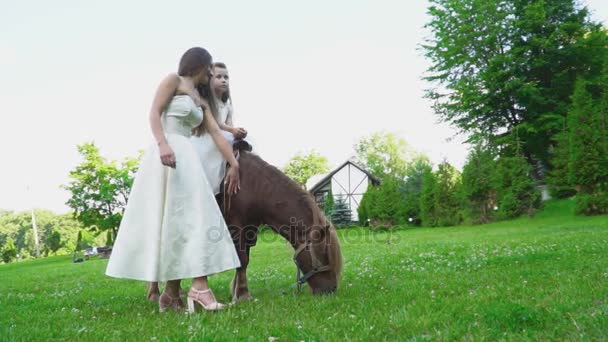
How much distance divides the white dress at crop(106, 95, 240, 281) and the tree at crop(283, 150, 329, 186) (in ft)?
317

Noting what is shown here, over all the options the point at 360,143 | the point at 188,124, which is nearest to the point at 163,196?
the point at 188,124

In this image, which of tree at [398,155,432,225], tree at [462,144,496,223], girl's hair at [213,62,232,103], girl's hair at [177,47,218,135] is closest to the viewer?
girl's hair at [177,47,218,135]

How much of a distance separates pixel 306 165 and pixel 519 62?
235 feet

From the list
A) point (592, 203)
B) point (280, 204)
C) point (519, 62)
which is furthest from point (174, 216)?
point (519, 62)

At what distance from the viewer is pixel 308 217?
542 cm

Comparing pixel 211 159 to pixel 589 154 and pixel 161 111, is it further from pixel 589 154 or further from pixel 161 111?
pixel 589 154

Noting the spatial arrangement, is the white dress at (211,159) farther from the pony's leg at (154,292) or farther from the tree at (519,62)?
the tree at (519,62)

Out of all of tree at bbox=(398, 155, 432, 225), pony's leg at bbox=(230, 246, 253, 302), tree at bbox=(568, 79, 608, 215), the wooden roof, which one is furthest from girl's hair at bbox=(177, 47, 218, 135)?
the wooden roof

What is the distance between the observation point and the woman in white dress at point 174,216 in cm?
468

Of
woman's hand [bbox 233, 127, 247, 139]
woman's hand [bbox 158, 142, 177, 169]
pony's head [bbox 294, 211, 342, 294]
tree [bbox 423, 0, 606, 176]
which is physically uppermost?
tree [bbox 423, 0, 606, 176]

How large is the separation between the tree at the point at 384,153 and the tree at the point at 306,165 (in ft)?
48.7

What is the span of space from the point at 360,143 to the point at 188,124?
283 ft

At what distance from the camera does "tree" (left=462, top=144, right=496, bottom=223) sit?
28.6m

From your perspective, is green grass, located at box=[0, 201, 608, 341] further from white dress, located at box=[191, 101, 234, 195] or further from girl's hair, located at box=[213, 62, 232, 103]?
girl's hair, located at box=[213, 62, 232, 103]
